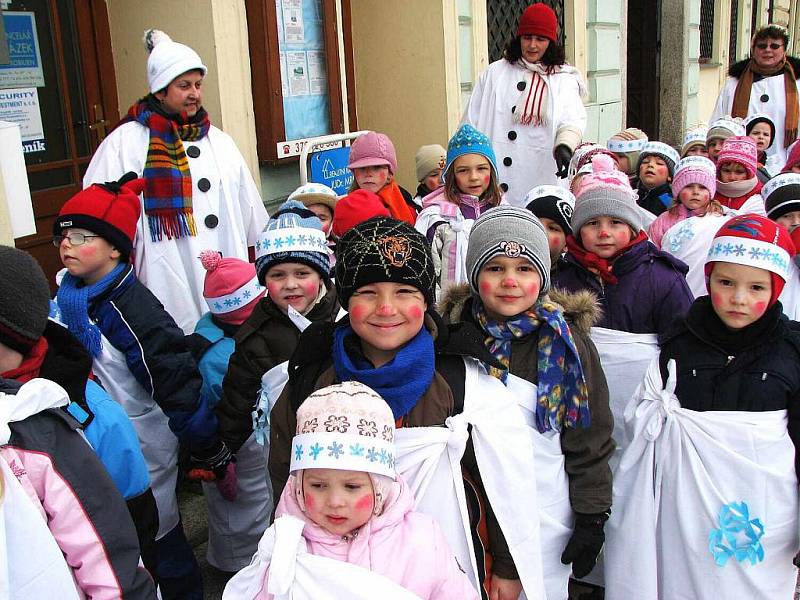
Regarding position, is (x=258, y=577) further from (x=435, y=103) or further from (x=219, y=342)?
(x=435, y=103)

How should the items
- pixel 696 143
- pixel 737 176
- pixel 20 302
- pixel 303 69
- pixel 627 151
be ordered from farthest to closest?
1. pixel 696 143
2. pixel 627 151
3. pixel 303 69
4. pixel 737 176
5. pixel 20 302

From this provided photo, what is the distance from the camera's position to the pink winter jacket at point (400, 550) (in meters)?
1.70

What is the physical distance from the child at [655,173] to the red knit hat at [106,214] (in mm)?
3261

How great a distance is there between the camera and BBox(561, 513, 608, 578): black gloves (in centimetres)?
220

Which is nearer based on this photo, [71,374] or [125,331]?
[71,374]

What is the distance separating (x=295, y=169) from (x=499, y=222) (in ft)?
12.0

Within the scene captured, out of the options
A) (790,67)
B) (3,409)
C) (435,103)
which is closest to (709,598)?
(3,409)

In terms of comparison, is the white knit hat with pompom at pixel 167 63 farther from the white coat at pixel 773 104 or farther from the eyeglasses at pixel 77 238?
the white coat at pixel 773 104

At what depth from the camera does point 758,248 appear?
243cm

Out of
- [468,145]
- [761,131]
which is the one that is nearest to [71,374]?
[468,145]

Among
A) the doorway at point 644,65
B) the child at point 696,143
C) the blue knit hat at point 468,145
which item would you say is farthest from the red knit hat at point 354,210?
the doorway at point 644,65

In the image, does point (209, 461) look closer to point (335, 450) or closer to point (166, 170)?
point (335, 450)

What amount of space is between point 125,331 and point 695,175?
9.62ft

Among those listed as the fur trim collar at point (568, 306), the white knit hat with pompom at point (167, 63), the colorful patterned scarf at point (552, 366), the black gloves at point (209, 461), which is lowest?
the black gloves at point (209, 461)
